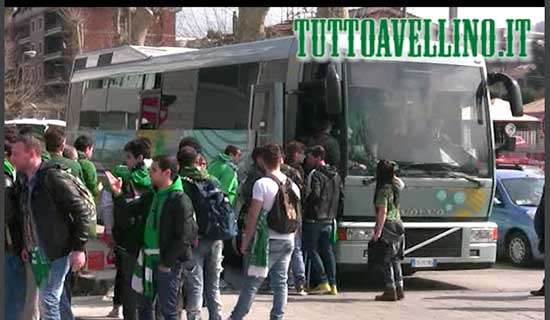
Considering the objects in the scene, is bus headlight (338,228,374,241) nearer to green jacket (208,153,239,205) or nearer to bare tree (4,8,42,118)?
green jacket (208,153,239,205)

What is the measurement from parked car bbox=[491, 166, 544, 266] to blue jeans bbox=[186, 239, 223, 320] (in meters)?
7.44

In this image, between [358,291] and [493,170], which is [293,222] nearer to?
[358,291]

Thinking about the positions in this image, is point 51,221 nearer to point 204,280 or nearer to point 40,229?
point 40,229

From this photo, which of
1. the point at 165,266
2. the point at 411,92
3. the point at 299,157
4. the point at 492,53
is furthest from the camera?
the point at 492,53

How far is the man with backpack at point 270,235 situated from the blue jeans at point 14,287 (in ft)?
6.48

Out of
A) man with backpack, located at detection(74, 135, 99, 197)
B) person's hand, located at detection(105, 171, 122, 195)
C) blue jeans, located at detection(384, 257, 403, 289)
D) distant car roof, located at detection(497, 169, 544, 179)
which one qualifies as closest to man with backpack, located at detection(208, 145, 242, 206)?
man with backpack, located at detection(74, 135, 99, 197)

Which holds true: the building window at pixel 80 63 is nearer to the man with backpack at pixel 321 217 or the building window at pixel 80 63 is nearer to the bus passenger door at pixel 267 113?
the bus passenger door at pixel 267 113

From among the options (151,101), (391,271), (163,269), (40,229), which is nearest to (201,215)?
(163,269)

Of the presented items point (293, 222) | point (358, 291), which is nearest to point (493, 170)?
point (358, 291)

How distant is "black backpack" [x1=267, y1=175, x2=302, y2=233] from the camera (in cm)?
823

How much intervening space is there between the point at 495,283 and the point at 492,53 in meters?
3.73

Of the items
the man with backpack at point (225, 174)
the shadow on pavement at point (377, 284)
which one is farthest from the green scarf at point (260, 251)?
the shadow on pavement at point (377, 284)

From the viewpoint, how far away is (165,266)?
7055 millimetres

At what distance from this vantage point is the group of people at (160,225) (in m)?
6.93
